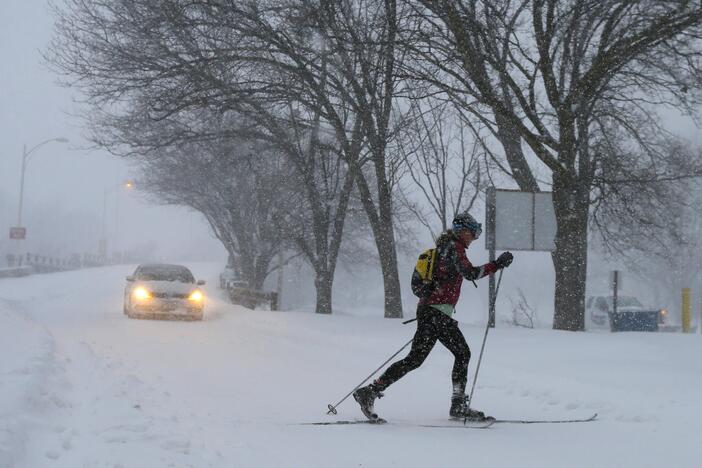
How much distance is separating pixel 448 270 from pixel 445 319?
45 cm

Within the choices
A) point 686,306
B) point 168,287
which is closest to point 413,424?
point 168,287

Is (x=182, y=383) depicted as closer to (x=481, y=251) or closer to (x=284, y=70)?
(x=284, y=70)

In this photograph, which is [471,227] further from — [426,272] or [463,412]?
[463,412]

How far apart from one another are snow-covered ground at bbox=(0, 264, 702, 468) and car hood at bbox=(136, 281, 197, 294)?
12.2ft

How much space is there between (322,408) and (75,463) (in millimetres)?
3060

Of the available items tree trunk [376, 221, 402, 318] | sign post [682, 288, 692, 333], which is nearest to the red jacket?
tree trunk [376, 221, 402, 318]

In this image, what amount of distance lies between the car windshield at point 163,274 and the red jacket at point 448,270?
14.0m

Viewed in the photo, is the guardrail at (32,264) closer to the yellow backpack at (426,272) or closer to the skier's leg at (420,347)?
the skier's leg at (420,347)

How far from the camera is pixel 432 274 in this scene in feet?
20.7

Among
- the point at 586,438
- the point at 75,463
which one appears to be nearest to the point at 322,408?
the point at 586,438

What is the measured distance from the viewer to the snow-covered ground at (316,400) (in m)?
5.06

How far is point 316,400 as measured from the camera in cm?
761

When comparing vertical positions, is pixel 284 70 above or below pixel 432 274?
above

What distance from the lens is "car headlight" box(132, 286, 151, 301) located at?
17.5 meters
